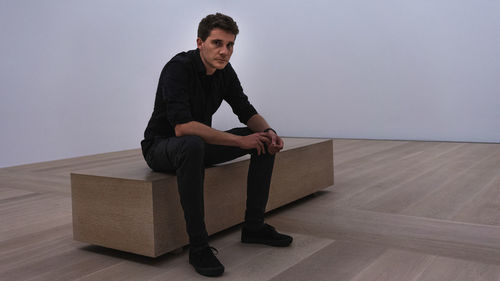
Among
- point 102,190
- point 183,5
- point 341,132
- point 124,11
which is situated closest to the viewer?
point 102,190

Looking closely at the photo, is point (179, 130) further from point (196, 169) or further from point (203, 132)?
point (196, 169)

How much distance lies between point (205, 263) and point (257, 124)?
28.1 inches

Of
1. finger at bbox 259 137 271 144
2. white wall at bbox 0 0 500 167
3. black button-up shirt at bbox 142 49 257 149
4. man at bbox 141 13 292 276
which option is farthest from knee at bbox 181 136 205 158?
white wall at bbox 0 0 500 167

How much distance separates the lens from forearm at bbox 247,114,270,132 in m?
2.14

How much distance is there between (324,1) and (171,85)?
5.20 meters

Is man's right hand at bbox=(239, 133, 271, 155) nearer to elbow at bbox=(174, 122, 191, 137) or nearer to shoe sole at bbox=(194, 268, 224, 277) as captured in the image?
elbow at bbox=(174, 122, 191, 137)

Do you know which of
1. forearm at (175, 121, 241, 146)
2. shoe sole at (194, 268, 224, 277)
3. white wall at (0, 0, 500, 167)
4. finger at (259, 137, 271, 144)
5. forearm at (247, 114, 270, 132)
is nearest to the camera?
shoe sole at (194, 268, 224, 277)

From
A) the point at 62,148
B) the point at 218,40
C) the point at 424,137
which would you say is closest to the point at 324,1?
the point at 424,137

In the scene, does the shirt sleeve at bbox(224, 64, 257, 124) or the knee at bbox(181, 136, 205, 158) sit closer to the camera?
the knee at bbox(181, 136, 205, 158)

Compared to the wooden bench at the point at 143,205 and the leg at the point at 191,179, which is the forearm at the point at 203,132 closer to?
the leg at the point at 191,179

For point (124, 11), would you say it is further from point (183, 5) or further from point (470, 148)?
point (470, 148)

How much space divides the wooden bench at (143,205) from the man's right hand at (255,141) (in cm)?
25

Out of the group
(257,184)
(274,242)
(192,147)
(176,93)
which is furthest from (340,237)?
(176,93)

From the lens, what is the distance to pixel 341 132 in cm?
655
